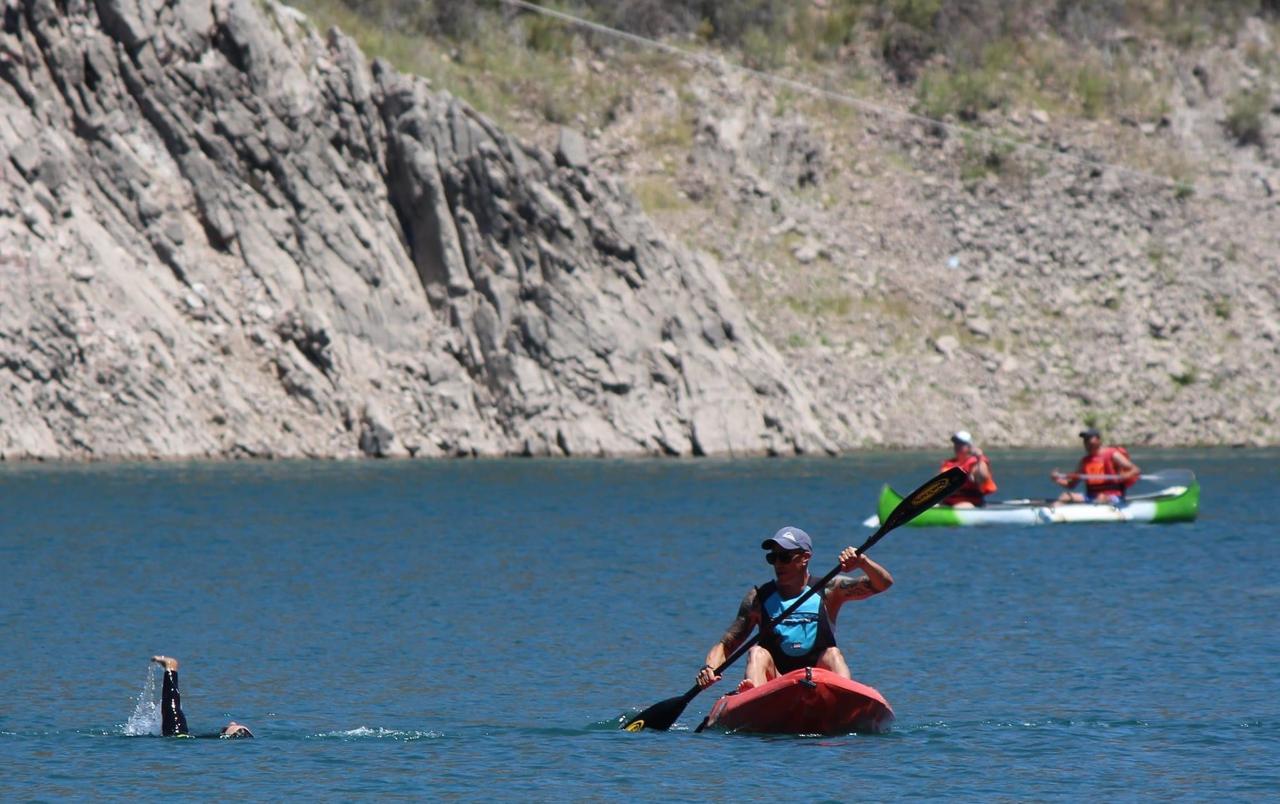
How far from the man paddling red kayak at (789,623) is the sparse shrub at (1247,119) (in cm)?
6032

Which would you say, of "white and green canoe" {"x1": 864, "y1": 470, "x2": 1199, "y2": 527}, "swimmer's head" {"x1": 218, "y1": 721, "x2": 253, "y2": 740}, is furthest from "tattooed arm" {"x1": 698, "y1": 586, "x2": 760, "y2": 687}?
"white and green canoe" {"x1": 864, "y1": 470, "x2": 1199, "y2": 527}

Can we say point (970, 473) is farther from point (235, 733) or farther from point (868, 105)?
point (868, 105)

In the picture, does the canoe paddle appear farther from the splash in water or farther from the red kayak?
the splash in water

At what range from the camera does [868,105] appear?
2847 inches

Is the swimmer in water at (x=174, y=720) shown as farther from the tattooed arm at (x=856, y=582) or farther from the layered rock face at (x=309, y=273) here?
the layered rock face at (x=309, y=273)

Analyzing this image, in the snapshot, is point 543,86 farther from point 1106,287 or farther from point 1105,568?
point 1105,568

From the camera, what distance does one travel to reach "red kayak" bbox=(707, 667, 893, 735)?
17578 mm

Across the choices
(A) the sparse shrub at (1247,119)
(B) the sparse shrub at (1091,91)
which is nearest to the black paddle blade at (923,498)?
(B) the sparse shrub at (1091,91)

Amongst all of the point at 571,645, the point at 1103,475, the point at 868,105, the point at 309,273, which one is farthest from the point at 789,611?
the point at 868,105

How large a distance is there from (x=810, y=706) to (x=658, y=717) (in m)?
1.64

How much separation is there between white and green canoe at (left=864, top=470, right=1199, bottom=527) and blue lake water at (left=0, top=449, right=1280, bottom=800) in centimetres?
43

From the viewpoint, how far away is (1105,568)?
33.0 meters

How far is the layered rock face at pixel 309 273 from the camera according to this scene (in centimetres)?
5181

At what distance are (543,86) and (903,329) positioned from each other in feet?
46.3
